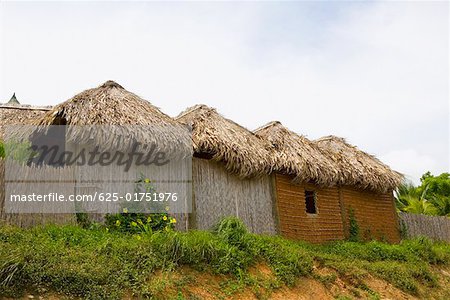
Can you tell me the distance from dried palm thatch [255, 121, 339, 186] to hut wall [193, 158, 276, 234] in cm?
55

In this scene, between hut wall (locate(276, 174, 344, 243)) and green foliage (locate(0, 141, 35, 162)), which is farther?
hut wall (locate(276, 174, 344, 243))

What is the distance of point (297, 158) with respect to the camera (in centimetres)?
1087

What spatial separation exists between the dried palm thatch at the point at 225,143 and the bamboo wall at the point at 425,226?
627cm

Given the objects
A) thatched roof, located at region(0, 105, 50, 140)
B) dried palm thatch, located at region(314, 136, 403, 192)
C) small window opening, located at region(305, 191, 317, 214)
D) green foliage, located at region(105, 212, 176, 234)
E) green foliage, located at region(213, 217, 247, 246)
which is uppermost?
thatched roof, located at region(0, 105, 50, 140)

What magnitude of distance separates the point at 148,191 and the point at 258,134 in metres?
3.53

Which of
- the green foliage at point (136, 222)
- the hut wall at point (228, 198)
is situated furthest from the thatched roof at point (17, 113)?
the green foliage at point (136, 222)

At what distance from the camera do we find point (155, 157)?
8906mm

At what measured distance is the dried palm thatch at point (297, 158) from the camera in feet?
35.1

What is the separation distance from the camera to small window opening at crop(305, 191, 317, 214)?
38.4ft

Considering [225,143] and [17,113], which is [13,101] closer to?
[17,113]

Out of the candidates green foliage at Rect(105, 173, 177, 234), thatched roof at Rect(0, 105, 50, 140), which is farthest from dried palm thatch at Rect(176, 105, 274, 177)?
thatched roof at Rect(0, 105, 50, 140)

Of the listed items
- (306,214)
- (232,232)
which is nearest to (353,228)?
(306,214)

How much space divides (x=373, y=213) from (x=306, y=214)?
9.51ft

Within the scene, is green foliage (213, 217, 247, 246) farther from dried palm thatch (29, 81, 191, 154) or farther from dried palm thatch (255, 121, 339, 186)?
dried palm thatch (255, 121, 339, 186)
